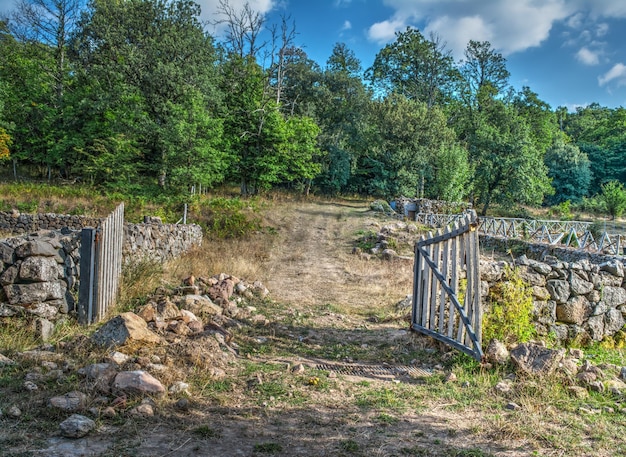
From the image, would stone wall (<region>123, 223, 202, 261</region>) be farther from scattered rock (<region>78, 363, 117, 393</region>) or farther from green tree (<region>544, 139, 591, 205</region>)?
green tree (<region>544, 139, 591, 205</region>)

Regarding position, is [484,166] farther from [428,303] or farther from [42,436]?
[42,436]

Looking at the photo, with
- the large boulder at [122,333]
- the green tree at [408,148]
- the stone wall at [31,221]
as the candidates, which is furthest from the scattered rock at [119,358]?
the green tree at [408,148]

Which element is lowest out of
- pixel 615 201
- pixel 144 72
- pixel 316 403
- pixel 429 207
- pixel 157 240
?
pixel 316 403

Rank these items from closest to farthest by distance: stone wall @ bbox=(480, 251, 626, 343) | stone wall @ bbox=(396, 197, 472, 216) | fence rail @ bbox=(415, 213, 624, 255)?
1. stone wall @ bbox=(480, 251, 626, 343)
2. fence rail @ bbox=(415, 213, 624, 255)
3. stone wall @ bbox=(396, 197, 472, 216)

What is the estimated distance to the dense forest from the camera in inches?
964

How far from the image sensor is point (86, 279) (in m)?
6.00

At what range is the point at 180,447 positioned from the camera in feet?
10.6

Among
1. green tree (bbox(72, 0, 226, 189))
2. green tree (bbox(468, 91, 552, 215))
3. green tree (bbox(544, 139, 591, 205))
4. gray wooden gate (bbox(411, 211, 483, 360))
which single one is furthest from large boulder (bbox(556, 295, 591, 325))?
green tree (bbox(544, 139, 591, 205))

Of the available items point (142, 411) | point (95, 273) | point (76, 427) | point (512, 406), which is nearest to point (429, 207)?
point (95, 273)

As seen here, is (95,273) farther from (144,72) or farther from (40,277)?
(144,72)

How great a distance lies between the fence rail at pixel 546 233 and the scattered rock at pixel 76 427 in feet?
48.1

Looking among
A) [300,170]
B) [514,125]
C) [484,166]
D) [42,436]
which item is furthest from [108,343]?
[514,125]

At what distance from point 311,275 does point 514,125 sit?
33.8 metres

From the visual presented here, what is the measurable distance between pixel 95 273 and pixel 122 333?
5.81ft
